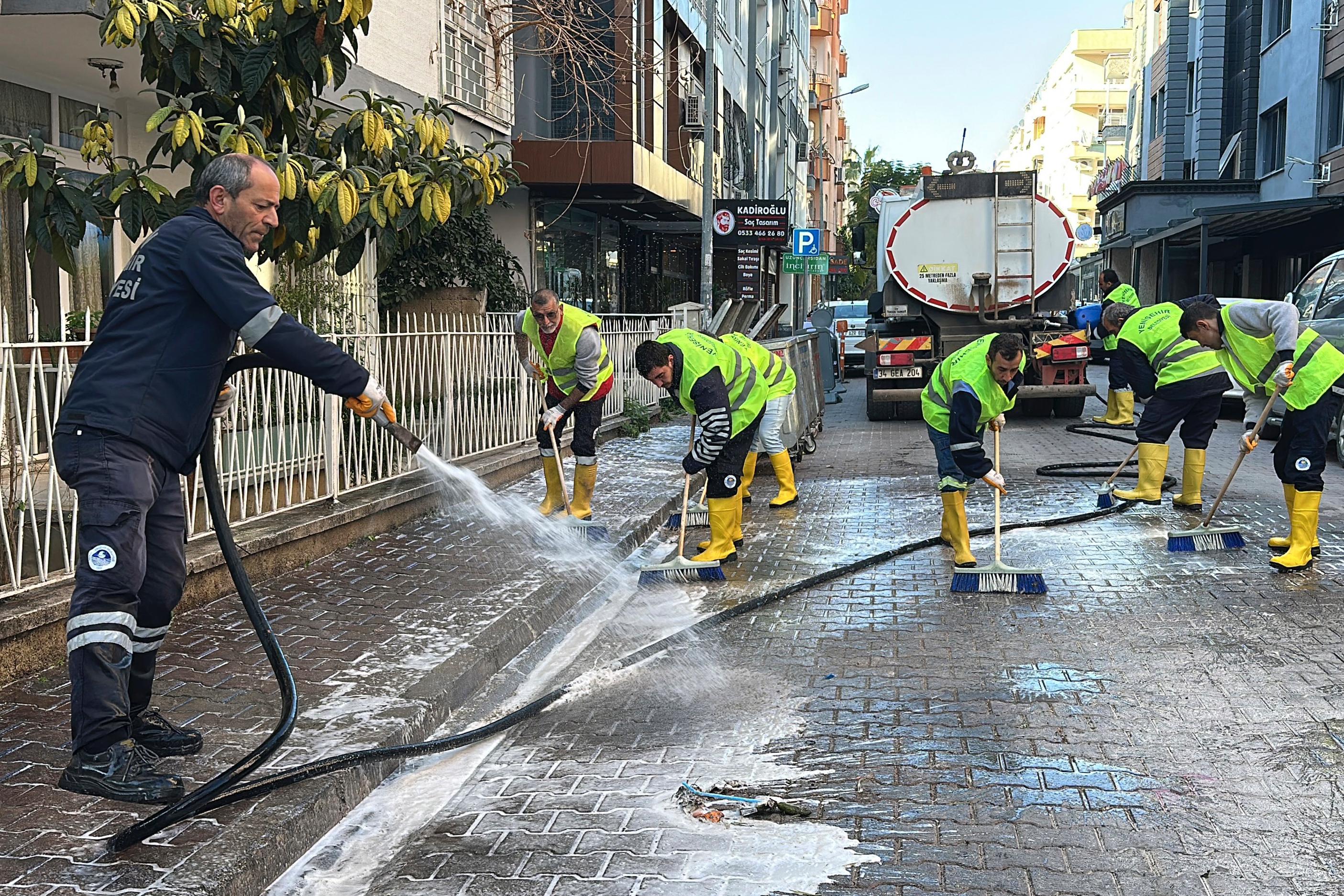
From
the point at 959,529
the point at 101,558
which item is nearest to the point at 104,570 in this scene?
the point at 101,558

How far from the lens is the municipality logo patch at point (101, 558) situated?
12.3 feet

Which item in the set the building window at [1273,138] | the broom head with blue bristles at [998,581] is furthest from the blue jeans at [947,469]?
the building window at [1273,138]

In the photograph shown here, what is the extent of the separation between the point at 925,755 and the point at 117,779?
2644 mm

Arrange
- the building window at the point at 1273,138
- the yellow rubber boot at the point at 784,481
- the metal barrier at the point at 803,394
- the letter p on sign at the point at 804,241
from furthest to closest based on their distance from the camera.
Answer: the building window at the point at 1273,138, the letter p on sign at the point at 804,241, the metal barrier at the point at 803,394, the yellow rubber boot at the point at 784,481

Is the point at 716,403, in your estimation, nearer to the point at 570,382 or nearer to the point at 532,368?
the point at 570,382

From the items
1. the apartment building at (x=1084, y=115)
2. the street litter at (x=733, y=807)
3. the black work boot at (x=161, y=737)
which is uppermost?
the apartment building at (x=1084, y=115)

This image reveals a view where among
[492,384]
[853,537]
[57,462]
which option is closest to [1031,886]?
[57,462]

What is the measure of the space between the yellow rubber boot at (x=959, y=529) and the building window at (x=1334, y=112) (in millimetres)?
23177

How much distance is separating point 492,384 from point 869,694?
21.0ft

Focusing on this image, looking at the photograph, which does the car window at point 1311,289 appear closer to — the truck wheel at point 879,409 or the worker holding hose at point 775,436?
the worker holding hose at point 775,436

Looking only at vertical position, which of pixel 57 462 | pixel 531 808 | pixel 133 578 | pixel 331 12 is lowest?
pixel 531 808

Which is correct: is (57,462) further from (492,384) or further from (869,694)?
(492,384)

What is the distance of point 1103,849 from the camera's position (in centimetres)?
366

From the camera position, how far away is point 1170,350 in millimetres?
9180
